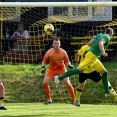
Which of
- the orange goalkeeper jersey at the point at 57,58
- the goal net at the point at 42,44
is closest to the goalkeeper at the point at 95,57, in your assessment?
the orange goalkeeper jersey at the point at 57,58

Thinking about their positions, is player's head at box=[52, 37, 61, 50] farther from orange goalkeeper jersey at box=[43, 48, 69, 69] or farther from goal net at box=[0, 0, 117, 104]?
goal net at box=[0, 0, 117, 104]

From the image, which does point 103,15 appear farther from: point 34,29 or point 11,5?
point 11,5

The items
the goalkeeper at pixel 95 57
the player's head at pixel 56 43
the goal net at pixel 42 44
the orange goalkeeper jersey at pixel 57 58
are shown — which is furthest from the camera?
the goal net at pixel 42 44

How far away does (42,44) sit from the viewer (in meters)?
21.8

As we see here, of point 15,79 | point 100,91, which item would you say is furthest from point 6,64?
point 100,91

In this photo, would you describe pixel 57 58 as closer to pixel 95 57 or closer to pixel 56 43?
pixel 56 43

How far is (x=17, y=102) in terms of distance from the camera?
790 inches

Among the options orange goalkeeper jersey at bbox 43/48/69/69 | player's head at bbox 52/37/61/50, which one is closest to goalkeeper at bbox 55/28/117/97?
player's head at bbox 52/37/61/50

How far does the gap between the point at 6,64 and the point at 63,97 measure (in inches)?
97.1

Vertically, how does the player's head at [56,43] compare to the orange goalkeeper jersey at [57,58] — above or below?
above

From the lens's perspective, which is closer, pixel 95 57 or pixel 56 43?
pixel 95 57

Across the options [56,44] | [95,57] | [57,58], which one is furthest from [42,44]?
[95,57]

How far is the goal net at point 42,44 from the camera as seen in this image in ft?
67.8

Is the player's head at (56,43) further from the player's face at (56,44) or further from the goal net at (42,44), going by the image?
the goal net at (42,44)
